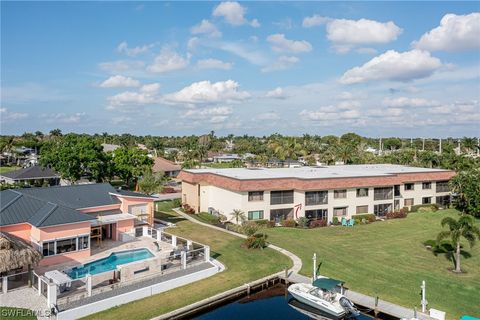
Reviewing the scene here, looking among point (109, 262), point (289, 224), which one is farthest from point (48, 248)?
point (289, 224)

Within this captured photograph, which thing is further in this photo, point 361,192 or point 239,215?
point 361,192

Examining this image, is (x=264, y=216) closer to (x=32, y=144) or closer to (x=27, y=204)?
(x=27, y=204)

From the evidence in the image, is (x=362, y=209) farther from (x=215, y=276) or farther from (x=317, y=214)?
(x=215, y=276)

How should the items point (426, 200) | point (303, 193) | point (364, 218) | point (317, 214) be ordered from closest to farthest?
point (303, 193) < point (317, 214) < point (364, 218) < point (426, 200)

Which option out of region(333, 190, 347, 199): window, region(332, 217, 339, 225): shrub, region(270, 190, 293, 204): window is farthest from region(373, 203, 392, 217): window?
region(270, 190, 293, 204): window

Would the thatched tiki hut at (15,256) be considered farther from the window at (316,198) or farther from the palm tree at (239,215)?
the window at (316,198)

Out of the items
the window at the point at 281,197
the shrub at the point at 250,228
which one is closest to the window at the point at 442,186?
the window at the point at 281,197

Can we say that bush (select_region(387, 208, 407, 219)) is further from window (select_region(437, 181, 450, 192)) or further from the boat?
the boat
